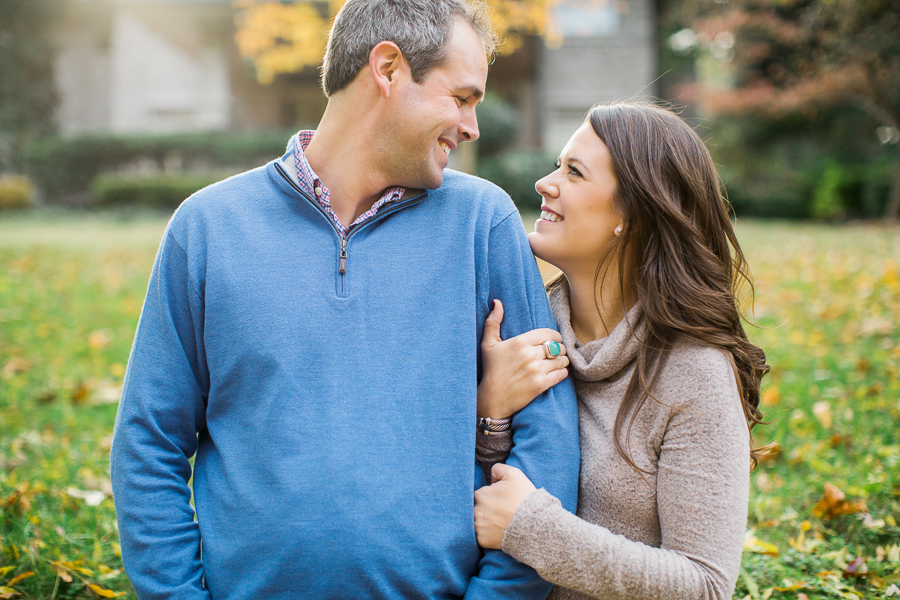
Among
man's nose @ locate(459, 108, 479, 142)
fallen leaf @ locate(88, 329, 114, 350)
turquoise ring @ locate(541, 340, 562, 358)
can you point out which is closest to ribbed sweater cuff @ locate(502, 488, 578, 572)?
turquoise ring @ locate(541, 340, 562, 358)

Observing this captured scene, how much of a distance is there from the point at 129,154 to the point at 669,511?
1781 cm

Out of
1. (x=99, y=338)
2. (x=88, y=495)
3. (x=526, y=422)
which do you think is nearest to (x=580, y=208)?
(x=526, y=422)

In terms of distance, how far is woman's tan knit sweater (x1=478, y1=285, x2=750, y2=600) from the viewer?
1.61 metres

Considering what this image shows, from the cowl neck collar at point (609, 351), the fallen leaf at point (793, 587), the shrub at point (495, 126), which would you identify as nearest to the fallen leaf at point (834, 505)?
the fallen leaf at point (793, 587)

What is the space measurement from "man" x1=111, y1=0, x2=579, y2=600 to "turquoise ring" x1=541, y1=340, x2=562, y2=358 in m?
0.09

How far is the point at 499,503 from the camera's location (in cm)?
173

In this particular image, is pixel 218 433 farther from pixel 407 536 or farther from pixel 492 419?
pixel 492 419

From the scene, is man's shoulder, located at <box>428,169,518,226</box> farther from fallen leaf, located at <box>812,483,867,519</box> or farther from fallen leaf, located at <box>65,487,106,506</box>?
fallen leaf, located at <box>65,487,106,506</box>

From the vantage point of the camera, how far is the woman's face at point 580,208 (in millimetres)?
1967

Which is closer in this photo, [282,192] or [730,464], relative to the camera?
[730,464]

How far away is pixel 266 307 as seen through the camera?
5.88ft

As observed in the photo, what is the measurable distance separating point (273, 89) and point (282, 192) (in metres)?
17.8

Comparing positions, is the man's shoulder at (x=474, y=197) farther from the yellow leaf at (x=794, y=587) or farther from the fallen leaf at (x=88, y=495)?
the fallen leaf at (x=88, y=495)

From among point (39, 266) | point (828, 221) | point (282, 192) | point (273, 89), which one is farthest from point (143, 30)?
point (282, 192)
